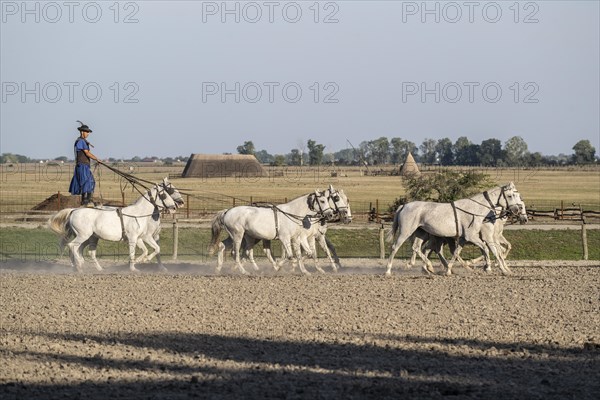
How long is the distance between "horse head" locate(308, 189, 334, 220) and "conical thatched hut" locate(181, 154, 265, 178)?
79.6 m

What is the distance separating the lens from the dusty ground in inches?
407

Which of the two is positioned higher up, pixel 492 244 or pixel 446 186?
pixel 446 186

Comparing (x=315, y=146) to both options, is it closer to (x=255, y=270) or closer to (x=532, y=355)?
(x=255, y=270)

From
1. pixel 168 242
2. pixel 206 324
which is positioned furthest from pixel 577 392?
pixel 168 242

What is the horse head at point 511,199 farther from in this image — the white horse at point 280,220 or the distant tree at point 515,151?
the distant tree at point 515,151

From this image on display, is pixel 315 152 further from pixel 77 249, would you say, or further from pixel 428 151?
pixel 77 249

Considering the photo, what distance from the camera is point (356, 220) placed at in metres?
39.8

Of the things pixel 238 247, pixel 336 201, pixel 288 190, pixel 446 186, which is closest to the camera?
pixel 238 247

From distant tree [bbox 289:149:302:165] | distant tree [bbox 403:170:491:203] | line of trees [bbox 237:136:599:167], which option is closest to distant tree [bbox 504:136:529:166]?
line of trees [bbox 237:136:599:167]

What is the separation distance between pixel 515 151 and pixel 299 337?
458ft

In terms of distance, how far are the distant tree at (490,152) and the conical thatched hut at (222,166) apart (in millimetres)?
47291

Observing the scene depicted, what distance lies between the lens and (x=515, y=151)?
14925 centimetres

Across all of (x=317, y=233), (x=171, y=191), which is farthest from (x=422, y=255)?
(x=171, y=191)

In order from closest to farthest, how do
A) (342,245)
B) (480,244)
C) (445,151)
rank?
(480,244) < (342,245) < (445,151)
